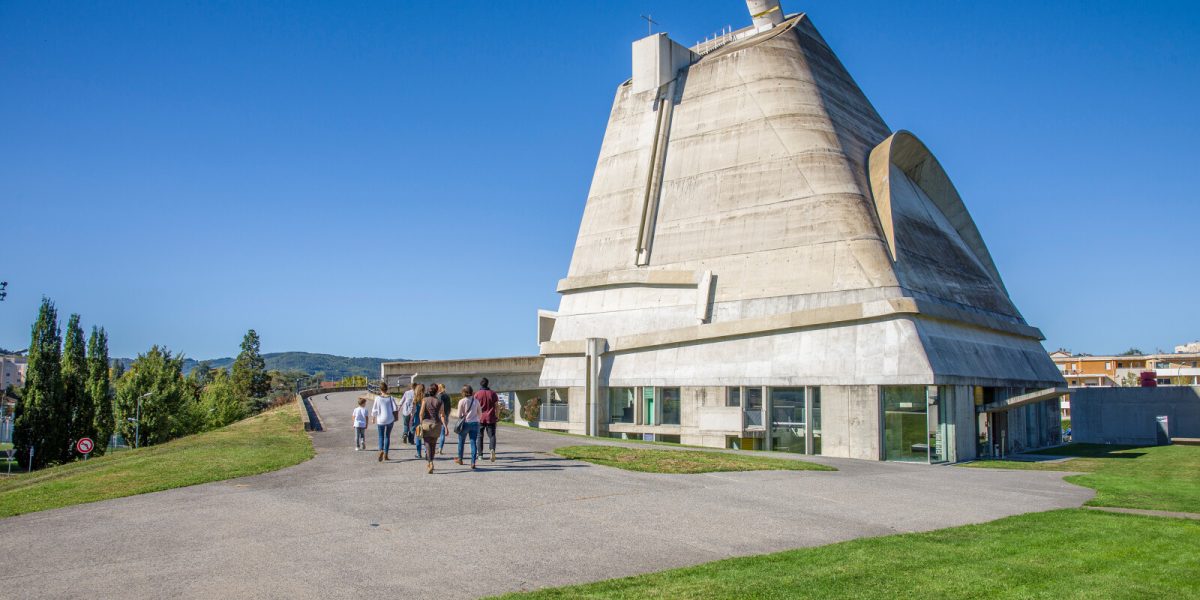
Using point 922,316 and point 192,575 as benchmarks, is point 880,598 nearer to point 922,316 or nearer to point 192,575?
point 192,575

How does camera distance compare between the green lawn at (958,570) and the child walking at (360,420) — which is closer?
the green lawn at (958,570)

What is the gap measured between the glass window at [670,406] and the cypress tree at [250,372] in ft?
193

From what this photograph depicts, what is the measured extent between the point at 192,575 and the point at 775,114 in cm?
3024

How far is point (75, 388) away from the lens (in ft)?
179

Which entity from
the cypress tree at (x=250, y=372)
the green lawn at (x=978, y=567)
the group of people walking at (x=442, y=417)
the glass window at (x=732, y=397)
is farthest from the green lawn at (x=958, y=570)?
the cypress tree at (x=250, y=372)

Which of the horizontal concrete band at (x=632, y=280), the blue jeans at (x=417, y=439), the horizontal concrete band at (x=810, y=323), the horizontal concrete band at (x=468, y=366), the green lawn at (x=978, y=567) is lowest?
the green lawn at (x=978, y=567)

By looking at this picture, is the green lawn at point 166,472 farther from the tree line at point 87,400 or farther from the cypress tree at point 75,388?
the cypress tree at point 75,388

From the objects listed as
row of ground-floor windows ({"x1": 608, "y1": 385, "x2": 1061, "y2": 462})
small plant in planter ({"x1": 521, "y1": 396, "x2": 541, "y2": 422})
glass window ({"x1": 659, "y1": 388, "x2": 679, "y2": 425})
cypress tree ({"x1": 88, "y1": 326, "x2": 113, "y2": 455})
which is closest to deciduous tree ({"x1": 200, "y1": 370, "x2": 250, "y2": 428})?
cypress tree ({"x1": 88, "y1": 326, "x2": 113, "y2": 455})

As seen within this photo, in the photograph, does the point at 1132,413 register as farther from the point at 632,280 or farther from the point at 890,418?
the point at 632,280

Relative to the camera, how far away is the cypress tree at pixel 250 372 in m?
89.1

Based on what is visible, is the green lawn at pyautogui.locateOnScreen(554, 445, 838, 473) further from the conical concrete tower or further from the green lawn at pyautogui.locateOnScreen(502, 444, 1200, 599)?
the conical concrete tower

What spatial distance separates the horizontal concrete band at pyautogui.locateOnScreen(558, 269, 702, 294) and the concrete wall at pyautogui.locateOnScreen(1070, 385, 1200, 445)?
74.7 feet

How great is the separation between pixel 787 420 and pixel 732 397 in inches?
94.4

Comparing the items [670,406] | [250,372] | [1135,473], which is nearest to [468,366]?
[670,406]
